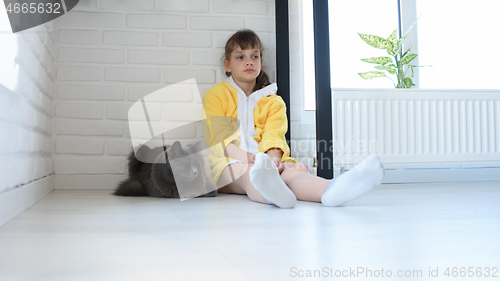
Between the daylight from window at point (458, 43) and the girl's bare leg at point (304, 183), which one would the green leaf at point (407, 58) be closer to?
the daylight from window at point (458, 43)

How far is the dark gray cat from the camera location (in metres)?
1.33

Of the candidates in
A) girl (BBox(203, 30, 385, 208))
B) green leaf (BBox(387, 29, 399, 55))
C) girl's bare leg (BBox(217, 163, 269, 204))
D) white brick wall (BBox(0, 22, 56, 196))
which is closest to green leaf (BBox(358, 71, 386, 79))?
green leaf (BBox(387, 29, 399, 55))

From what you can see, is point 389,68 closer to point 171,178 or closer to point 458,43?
point 458,43

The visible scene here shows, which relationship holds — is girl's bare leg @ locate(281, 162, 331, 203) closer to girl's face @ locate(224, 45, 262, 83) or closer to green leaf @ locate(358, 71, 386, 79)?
girl's face @ locate(224, 45, 262, 83)

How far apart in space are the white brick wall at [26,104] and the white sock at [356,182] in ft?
2.95

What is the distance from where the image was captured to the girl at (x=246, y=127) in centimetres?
128

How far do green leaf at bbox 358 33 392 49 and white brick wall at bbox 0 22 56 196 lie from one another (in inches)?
63.4

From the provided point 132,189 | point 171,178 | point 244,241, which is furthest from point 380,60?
point 244,241

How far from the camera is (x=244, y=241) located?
0.67 m

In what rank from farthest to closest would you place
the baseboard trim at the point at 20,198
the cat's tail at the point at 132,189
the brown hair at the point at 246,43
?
1. the brown hair at the point at 246,43
2. the cat's tail at the point at 132,189
3. the baseboard trim at the point at 20,198

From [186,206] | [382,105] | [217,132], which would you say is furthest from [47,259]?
[382,105]

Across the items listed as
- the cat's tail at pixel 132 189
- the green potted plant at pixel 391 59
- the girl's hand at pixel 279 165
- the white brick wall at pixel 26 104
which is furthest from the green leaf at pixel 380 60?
the white brick wall at pixel 26 104

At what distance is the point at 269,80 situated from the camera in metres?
1.80

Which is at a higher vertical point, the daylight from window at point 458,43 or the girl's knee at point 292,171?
the daylight from window at point 458,43
